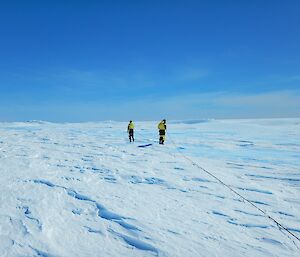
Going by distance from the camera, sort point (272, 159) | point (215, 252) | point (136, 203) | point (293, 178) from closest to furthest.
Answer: point (215, 252)
point (136, 203)
point (293, 178)
point (272, 159)

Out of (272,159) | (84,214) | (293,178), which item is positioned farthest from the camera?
(272,159)

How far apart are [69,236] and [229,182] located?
4536 millimetres

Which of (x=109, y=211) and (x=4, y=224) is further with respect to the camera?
(x=109, y=211)

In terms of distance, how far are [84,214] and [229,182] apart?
3926 mm

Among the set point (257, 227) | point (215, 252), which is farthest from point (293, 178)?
point (215, 252)

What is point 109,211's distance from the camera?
5.11m

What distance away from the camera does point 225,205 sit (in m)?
5.61

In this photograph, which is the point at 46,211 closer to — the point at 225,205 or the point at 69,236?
the point at 69,236

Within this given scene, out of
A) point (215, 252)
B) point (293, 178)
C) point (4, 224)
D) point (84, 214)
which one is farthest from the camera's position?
point (293, 178)

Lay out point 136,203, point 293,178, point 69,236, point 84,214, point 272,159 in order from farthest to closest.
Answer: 1. point 272,159
2. point 293,178
3. point 136,203
4. point 84,214
5. point 69,236

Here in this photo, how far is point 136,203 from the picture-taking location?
5586mm

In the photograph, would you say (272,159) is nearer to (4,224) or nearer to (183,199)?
(183,199)

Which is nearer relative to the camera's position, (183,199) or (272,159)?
(183,199)

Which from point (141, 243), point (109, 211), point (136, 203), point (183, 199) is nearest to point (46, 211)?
point (109, 211)
